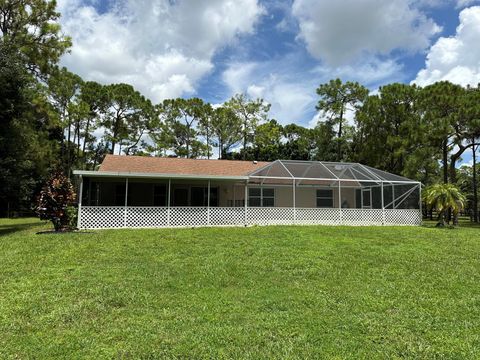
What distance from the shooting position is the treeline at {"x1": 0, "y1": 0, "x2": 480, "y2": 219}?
61.9 ft

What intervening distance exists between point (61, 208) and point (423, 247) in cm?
1296

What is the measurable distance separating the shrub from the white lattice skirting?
0.75 metres

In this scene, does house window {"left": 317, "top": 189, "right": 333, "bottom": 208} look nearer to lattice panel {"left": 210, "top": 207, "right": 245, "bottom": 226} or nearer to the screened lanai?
the screened lanai

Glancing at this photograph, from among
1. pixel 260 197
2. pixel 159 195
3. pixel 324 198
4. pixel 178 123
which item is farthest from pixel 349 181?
pixel 178 123

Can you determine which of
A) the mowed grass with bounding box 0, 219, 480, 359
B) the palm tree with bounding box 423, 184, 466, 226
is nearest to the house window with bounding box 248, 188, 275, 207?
the palm tree with bounding box 423, 184, 466, 226

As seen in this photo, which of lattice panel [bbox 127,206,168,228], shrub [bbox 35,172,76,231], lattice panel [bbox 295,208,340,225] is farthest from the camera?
lattice panel [bbox 295,208,340,225]

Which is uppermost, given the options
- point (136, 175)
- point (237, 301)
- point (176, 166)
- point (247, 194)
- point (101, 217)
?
point (176, 166)

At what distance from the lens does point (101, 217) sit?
15.1 m

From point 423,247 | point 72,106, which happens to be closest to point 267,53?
point 423,247

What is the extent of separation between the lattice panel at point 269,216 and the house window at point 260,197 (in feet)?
9.36

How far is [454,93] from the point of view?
2397 centimetres

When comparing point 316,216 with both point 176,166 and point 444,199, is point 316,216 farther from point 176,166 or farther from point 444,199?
point 176,166

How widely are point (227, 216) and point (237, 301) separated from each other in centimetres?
1054

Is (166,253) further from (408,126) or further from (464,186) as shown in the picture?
(464,186)
